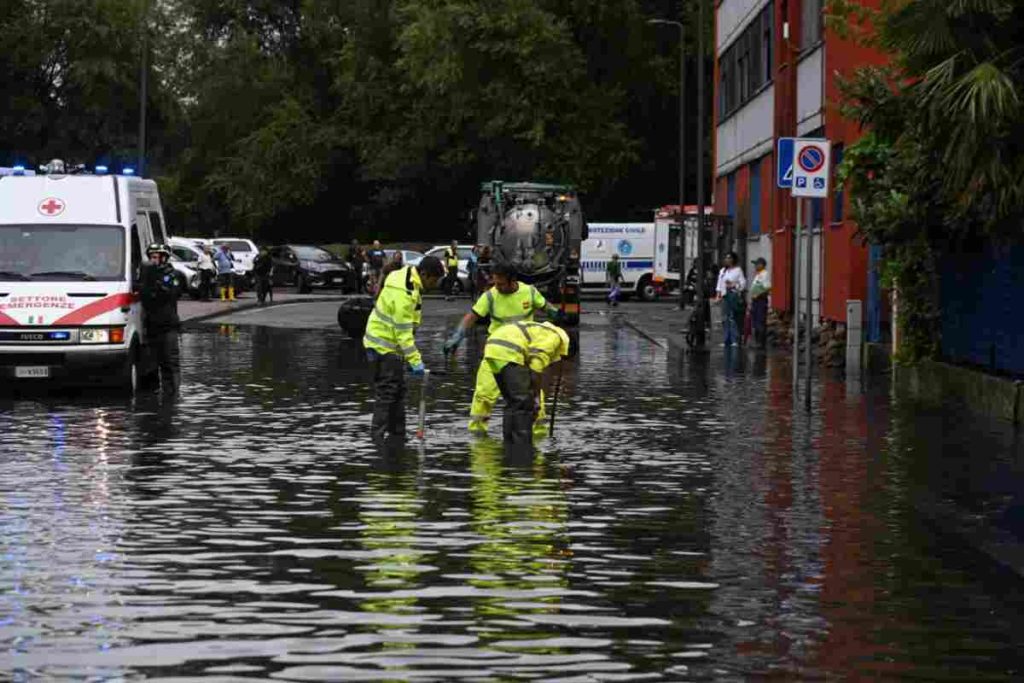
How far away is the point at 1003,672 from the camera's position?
8320 millimetres

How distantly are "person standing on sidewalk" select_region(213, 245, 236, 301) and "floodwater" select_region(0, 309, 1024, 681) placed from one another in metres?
40.5

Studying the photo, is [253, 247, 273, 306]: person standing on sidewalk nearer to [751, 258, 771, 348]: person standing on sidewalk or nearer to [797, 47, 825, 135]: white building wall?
[797, 47, 825, 135]: white building wall

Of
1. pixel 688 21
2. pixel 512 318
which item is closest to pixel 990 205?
pixel 512 318

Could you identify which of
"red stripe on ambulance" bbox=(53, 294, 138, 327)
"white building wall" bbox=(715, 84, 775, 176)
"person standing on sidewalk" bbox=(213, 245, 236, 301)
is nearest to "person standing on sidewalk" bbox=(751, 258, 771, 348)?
"white building wall" bbox=(715, 84, 775, 176)

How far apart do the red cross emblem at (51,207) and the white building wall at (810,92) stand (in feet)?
50.5

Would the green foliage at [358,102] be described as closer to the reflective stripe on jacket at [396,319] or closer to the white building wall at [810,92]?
the white building wall at [810,92]

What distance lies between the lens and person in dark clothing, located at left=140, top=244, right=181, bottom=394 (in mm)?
24906

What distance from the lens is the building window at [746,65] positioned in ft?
149

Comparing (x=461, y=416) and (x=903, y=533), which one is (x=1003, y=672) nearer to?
(x=903, y=533)

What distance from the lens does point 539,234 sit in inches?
1852

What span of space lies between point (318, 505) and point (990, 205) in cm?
807

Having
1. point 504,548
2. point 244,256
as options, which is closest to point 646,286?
point 244,256

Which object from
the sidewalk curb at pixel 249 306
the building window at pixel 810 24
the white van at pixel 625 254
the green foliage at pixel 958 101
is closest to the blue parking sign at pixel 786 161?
the green foliage at pixel 958 101

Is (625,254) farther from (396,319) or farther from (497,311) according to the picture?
(396,319)
